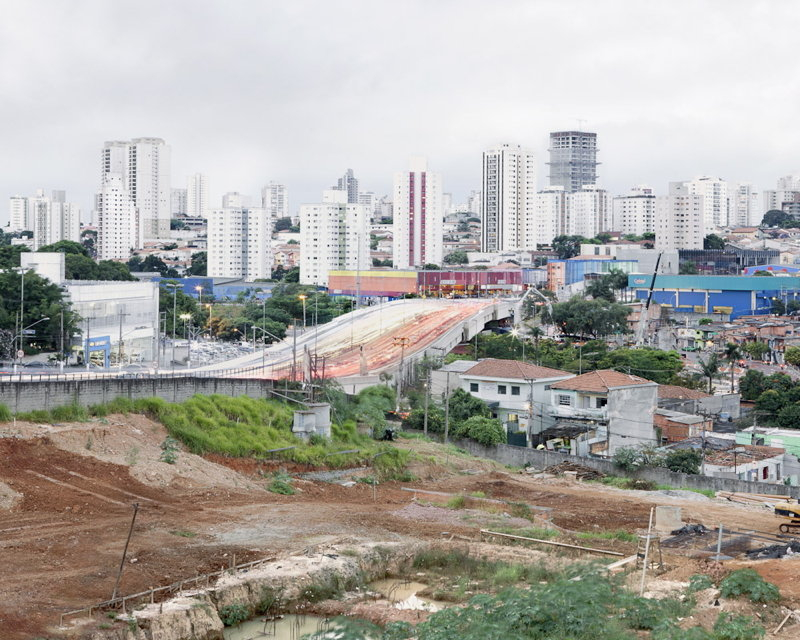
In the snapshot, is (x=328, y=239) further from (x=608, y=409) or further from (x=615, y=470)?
(x=615, y=470)

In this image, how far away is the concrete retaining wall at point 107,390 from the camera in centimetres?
2527

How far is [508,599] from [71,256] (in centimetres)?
7159

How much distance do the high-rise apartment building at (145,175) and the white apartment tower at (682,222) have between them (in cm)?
9419

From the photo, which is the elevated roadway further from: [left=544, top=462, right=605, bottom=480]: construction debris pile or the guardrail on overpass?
[left=544, top=462, right=605, bottom=480]: construction debris pile

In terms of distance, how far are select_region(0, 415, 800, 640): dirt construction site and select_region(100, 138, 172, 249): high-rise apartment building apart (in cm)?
17206

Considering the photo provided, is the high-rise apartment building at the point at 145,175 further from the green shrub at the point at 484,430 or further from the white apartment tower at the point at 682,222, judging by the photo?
the green shrub at the point at 484,430

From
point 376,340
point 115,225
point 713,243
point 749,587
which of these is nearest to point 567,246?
point 713,243

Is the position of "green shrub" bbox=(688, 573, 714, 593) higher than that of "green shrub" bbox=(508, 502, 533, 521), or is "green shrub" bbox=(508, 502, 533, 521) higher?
"green shrub" bbox=(688, 573, 714, 593)

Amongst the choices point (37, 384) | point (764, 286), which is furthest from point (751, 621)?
point (764, 286)

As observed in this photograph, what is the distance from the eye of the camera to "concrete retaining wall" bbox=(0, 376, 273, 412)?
2527 cm

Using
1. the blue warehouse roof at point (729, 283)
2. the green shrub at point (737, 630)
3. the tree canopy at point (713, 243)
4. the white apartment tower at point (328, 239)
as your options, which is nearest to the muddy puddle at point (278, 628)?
the green shrub at point (737, 630)

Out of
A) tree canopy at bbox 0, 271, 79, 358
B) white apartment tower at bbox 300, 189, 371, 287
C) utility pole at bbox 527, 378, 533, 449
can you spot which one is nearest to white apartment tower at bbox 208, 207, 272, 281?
white apartment tower at bbox 300, 189, 371, 287

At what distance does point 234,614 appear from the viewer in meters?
16.3

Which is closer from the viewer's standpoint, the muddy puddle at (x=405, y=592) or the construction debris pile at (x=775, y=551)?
the muddy puddle at (x=405, y=592)
